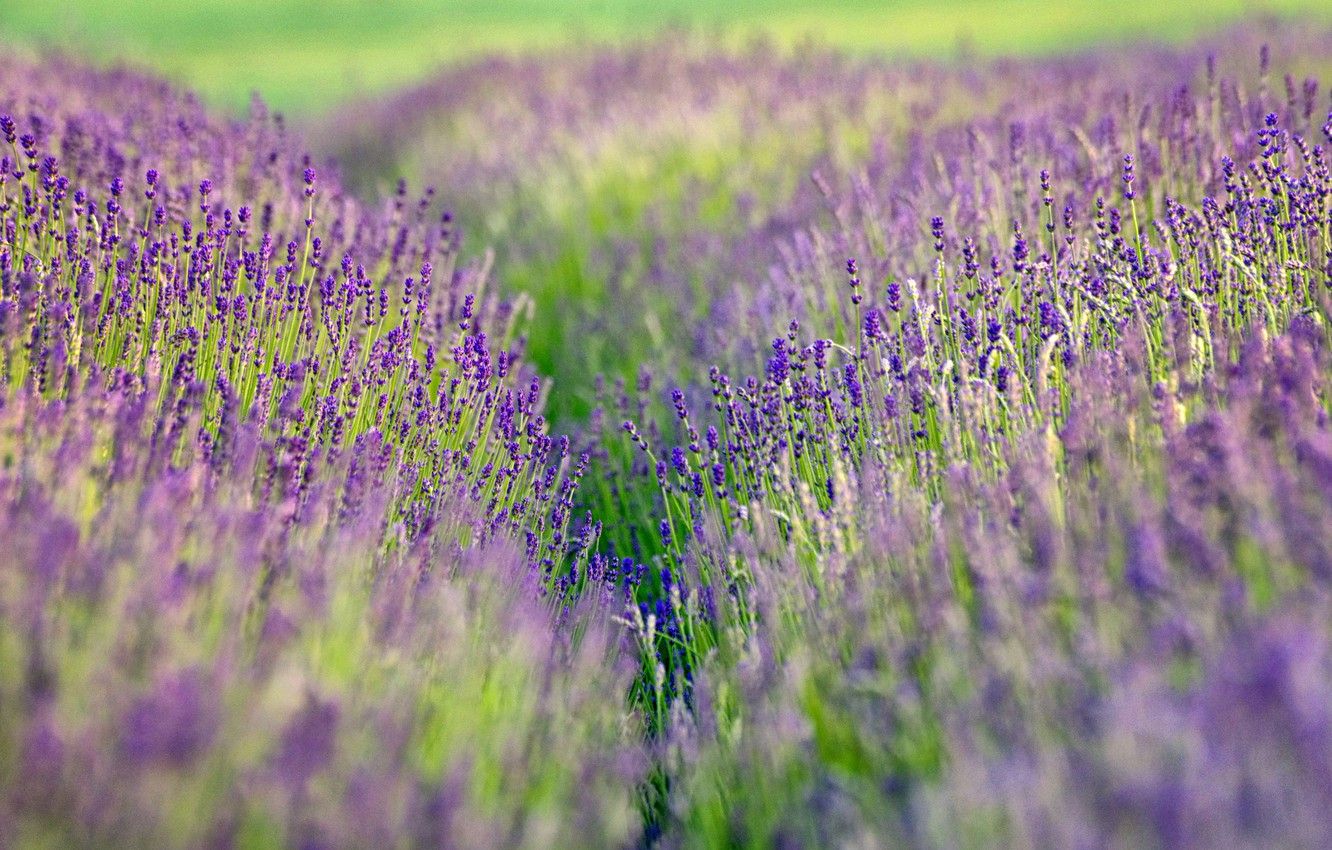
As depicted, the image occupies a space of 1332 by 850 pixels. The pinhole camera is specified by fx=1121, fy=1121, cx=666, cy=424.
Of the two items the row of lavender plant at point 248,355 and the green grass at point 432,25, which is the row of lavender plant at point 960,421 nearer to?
the row of lavender plant at point 248,355

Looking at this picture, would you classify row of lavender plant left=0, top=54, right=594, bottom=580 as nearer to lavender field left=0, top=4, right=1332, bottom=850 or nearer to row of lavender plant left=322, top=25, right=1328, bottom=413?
lavender field left=0, top=4, right=1332, bottom=850

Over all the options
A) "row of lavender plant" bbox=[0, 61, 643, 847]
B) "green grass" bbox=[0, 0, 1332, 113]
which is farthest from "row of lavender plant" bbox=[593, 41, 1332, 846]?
"green grass" bbox=[0, 0, 1332, 113]

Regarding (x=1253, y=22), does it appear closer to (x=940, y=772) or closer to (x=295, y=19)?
(x=940, y=772)

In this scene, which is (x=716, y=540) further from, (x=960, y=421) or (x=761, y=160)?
(x=761, y=160)

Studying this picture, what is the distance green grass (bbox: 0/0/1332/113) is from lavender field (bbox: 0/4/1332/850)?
9887 millimetres

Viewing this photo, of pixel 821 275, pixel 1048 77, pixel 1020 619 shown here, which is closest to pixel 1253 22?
pixel 1048 77

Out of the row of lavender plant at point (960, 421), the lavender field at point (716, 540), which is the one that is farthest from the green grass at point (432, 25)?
the row of lavender plant at point (960, 421)

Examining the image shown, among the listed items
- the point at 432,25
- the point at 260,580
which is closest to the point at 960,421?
the point at 260,580

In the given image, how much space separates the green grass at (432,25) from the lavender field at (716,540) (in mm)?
9887

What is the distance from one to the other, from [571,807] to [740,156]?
→ 212 inches

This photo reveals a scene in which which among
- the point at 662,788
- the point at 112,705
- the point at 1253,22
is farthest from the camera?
the point at 1253,22

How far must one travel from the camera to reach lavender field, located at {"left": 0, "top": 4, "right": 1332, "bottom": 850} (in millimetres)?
1604

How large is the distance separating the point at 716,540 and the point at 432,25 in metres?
20.0

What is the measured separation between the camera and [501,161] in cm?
759
